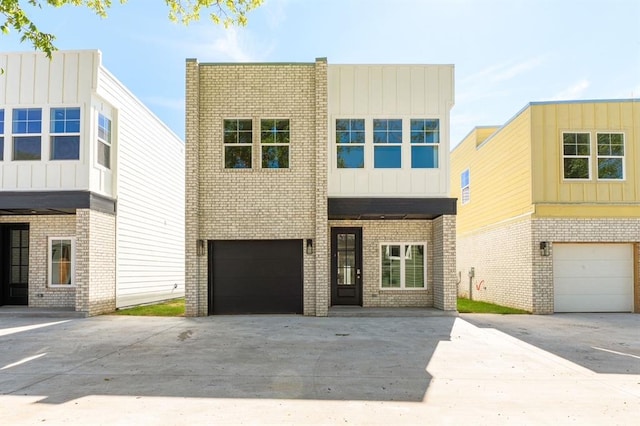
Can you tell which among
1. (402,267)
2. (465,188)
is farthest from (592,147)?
(465,188)

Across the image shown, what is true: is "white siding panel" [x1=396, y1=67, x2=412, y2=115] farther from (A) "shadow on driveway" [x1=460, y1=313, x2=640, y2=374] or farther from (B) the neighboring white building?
(B) the neighboring white building

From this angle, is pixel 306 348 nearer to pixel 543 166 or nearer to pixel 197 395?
pixel 197 395

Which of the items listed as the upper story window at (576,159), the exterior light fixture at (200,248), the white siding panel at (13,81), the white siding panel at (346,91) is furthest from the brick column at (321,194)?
the white siding panel at (13,81)

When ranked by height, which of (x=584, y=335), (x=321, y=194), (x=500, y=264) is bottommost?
(x=584, y=335)

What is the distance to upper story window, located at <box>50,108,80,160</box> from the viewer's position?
45.0 ft

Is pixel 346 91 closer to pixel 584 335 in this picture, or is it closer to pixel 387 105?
pixel 387 105

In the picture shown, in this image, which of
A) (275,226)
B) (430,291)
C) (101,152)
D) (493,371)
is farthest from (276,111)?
(493,371)

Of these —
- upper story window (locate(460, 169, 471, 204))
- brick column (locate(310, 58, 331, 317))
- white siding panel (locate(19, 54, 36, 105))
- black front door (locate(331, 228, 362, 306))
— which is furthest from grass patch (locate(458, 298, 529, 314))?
white siding panel (locate(19, 54, 36, 105))

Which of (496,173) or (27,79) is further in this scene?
(496,173)

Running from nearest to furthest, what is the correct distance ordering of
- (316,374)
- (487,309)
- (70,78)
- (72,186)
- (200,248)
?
(316,374), (72,186), (70,78), (200,248), (487,309)

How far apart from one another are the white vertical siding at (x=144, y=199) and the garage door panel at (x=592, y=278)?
1350 centimetres

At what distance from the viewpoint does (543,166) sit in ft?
48.6

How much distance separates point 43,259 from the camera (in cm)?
1493

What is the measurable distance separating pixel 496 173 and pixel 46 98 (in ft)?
48.7
